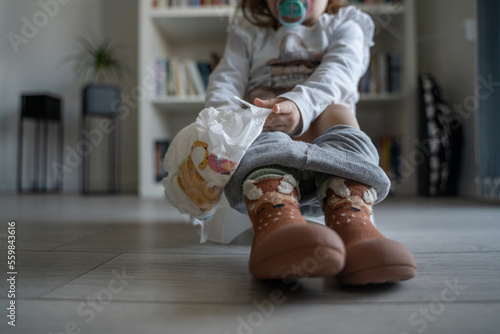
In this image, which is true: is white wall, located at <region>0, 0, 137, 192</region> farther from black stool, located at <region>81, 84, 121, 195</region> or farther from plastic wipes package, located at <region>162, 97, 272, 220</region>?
plastic wipes package, located at <region>162, 97, 272, 220</region>

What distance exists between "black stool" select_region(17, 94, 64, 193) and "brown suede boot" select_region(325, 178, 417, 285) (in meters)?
2.22

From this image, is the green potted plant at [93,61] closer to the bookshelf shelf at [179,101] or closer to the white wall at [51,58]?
the white wall at [51,58]

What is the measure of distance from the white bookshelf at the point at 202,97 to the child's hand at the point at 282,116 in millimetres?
1445

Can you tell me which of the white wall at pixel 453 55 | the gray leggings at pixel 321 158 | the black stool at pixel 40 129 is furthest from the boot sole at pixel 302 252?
the black stool at pixel 40 129

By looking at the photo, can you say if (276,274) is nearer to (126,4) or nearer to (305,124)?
(305,124)

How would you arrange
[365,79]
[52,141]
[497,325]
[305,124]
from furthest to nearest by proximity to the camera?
[52,141], [365,79], [305,124], [497,325]

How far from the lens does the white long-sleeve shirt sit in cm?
81

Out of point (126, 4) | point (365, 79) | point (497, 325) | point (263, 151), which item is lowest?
point (497, 325)

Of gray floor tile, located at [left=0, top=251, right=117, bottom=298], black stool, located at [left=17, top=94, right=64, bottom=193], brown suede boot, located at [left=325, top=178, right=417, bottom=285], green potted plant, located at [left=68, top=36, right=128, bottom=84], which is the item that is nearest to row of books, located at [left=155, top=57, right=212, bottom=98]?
green potted plant, located at [left=68, top=36, right=128, bottom=84]

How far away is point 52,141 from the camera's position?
2.57 m

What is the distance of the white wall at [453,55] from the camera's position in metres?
1.74

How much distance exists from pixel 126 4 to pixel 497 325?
265 centimetres

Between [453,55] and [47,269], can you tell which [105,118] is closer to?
[453,55]

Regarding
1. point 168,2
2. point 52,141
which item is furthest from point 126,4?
point 52,141
